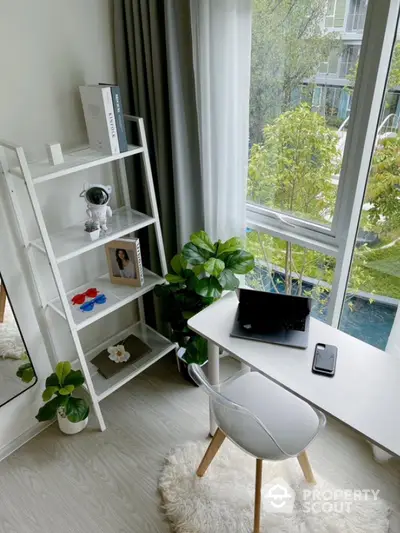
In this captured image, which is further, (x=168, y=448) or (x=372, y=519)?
(x=168, y=448)

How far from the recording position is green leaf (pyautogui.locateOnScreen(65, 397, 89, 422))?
76.0 inches

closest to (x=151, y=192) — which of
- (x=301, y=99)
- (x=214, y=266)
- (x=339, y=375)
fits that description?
(x=214, y=266)

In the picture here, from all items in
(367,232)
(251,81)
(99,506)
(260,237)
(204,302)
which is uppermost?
(251,81)

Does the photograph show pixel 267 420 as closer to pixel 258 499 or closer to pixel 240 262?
pixel 258 499

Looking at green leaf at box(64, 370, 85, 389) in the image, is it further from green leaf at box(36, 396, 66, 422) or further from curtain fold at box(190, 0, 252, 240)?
curtain fold at box(190, 0, 252, 240)

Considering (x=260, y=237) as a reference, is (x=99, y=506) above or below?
below

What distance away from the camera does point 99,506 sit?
71.7 inches

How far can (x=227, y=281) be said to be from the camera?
6.00 feet

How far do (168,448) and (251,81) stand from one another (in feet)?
5.59

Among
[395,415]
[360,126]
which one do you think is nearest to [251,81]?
[360,126]

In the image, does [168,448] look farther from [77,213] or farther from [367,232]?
[367,232]

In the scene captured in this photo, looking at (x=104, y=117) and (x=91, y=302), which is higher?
(x=104, y=117)

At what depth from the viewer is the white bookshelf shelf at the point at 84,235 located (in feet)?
5.87

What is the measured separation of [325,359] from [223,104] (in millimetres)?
1092
